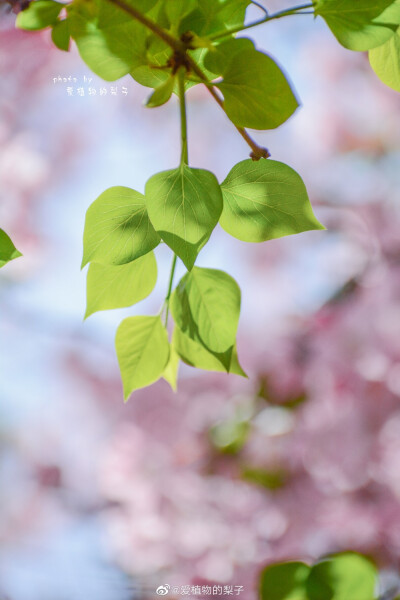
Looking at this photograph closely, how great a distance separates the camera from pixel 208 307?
24 centimetres

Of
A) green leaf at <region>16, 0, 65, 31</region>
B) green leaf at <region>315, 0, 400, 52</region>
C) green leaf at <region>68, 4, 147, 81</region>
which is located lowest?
green leaf at <region>68, 4, 147, 81</region>

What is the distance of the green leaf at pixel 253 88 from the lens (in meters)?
0.18

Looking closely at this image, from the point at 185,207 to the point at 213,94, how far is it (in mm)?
48

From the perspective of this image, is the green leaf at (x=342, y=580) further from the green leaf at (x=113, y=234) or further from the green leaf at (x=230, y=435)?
the green leaf at (x=230, y=435)

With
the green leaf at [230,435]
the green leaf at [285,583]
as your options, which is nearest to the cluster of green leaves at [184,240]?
the green leaf at [285,583]

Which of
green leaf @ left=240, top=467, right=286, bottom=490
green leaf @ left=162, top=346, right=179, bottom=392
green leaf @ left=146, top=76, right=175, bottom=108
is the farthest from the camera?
green leaf @ left=240, top=467, right=286, bottom=490

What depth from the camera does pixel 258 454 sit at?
4.98 feet

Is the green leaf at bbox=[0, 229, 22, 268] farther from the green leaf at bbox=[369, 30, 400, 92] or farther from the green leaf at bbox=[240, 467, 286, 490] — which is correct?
the green leaf at bbox=[240, 467, 286, 490]

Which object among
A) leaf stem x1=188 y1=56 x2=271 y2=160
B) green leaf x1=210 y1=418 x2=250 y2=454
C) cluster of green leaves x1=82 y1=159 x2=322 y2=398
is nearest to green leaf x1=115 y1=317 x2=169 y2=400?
cluster of green leaves x1=82 y1=159 x2=322 y2=398

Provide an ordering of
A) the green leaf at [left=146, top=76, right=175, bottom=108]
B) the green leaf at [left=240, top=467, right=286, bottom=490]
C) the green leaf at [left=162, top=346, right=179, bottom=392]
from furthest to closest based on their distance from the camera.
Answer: the green leaf at [left=240, top=467, right=286, bottom=490] → the green leaf at [left=162, top=346, right=179, bottom=392] → the green leaf at [left=146, top=76, right=175, bottom=108]

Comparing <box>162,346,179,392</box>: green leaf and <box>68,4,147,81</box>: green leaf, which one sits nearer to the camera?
<box>68,4,147,81</box>: green leaf

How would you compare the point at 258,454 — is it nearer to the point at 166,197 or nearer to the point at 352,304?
the point at 352,304

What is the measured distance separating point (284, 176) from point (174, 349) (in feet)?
0.38

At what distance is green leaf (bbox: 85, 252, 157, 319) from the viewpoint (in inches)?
9.8
